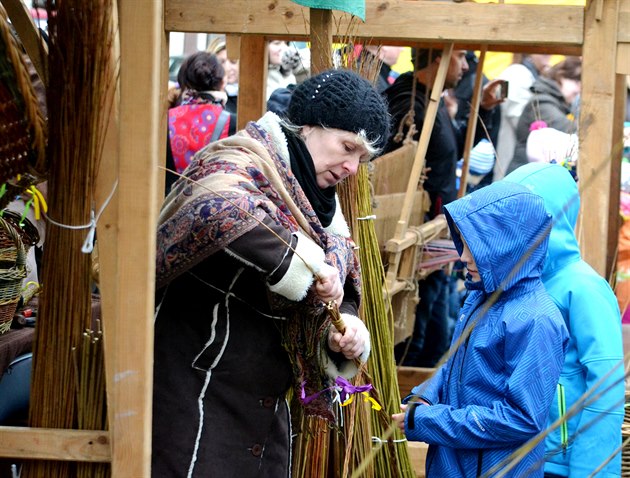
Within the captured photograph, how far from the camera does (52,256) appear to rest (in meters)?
2.27

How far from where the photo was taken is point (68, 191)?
2.21 meters

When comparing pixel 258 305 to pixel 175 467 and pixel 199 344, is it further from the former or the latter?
pixel 175 467

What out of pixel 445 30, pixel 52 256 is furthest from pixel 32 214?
pixel 445 30

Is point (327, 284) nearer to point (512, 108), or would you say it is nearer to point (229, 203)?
point (229, 203)

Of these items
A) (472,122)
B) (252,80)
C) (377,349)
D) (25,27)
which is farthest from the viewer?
(472,122)

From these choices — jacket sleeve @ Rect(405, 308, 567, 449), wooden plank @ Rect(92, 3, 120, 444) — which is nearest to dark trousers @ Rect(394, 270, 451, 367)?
jacket sleeve @ Rect(405, 308, 567, 449)

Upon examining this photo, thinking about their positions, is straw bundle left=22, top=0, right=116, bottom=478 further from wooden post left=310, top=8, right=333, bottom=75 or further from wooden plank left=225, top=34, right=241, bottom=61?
wooden plank left=225, top=34, right=241, bottom=61

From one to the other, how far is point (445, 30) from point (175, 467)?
8.34ft

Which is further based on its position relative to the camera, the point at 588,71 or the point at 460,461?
the point at 588,71

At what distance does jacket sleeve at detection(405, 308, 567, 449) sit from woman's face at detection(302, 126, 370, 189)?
61 cm

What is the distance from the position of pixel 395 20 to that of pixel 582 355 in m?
1.96

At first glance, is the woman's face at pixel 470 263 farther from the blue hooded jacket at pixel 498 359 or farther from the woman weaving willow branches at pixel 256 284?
the woman weaving willow branches at pixel 256 284

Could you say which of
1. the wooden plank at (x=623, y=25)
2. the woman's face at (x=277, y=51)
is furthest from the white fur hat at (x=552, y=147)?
the woman's face at (x=277, y=51)

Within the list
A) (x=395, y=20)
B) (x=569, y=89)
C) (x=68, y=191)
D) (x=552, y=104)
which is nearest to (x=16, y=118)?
(x=68, y=191)
